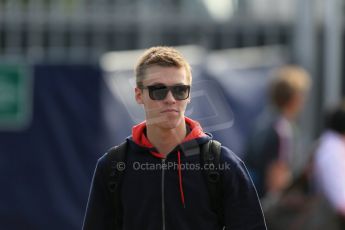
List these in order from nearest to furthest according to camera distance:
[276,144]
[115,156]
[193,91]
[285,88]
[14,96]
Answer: [115,156]
[193,91]
[276,144]
[285,88]
[14,96]

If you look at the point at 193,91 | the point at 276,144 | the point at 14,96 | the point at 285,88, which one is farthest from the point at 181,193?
the point at 14,96

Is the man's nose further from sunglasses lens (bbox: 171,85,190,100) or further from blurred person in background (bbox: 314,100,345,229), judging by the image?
blurred person in background (bbox: 314,100,345,229)

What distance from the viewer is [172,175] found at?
360 centimetres

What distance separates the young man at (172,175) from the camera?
3.55m

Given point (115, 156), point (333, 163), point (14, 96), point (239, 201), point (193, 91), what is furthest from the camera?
point (14, 96)

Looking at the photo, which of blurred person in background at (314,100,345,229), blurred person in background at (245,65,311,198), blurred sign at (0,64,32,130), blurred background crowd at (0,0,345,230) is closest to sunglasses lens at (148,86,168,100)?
blurred background crowd at (0,0,345,230)

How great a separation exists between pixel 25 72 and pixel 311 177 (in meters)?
2.88

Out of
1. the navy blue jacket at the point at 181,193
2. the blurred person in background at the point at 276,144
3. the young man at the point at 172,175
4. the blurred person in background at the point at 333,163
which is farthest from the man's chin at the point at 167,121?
the blurred person in background at the point at 276,144

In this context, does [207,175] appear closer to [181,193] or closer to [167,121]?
[181,193]

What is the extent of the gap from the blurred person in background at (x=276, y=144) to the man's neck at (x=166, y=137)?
311 centimetres

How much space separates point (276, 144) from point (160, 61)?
11.2 feet

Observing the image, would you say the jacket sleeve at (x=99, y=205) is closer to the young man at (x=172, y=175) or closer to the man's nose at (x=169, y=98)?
the young man at (x=172, y=175)

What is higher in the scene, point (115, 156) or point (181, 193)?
point (115, 156)

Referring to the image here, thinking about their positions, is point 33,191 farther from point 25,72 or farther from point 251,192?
point 251,192
